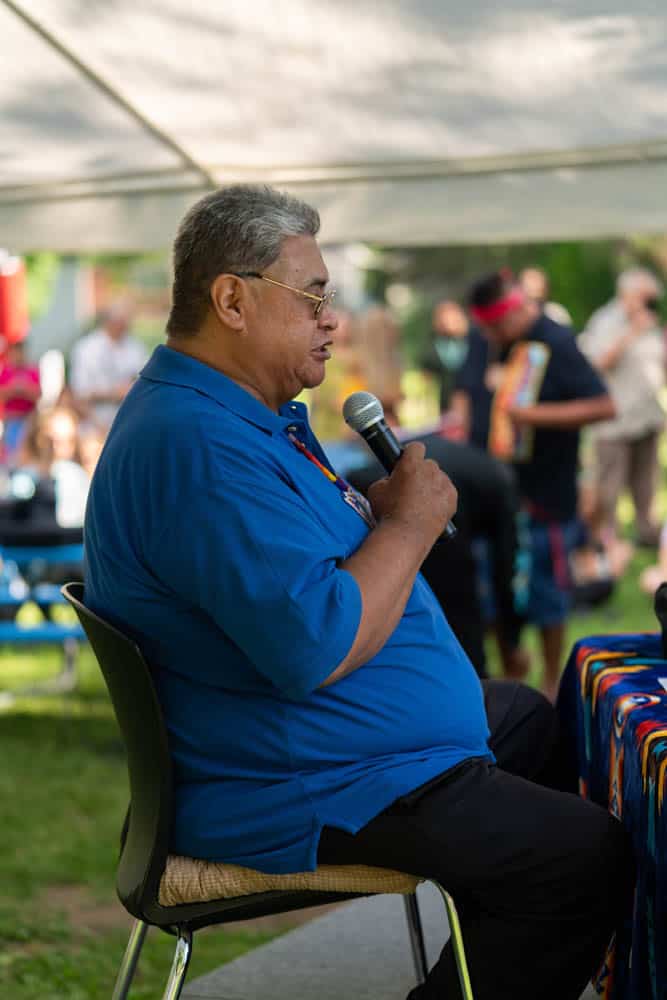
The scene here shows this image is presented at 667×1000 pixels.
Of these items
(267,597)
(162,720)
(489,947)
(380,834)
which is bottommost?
(489,947)

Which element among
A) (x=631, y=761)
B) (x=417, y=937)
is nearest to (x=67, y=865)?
(x=417, y=937)

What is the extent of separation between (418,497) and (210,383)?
14.7 inches

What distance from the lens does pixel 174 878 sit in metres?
2.30

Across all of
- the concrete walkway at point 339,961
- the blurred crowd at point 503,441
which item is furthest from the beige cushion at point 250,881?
the blurred crowd at point 503,441

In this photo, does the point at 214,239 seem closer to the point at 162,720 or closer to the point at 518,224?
the point at 162,720

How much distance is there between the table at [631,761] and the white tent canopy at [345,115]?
5.54 feet

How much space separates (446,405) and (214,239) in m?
9.52

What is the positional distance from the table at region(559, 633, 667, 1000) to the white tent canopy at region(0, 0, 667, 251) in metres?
1.69

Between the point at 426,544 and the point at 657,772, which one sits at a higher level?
the point at 426,544

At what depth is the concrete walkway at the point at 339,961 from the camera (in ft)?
10.5

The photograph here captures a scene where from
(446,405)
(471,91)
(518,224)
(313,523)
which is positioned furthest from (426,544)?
(446,405)

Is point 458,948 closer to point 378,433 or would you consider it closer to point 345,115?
point 378,433

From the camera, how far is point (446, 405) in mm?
11805

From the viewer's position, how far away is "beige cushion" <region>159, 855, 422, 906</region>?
2285 mm
